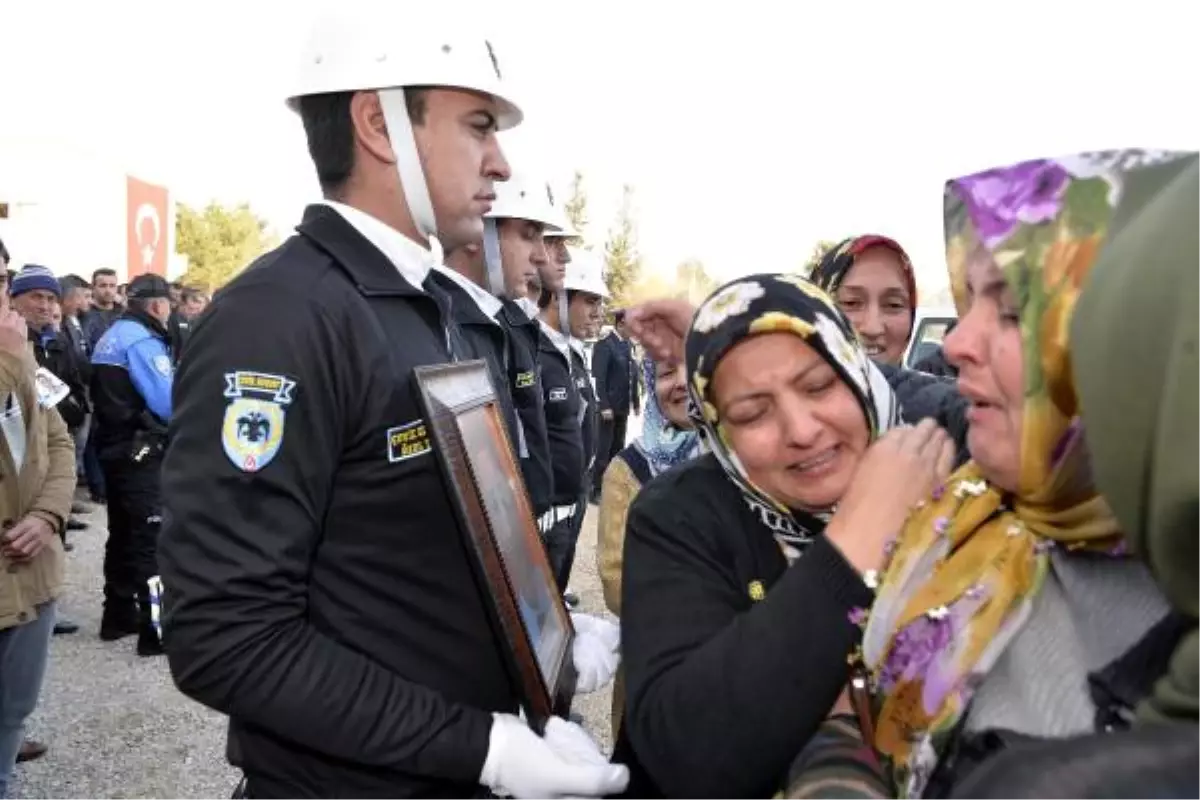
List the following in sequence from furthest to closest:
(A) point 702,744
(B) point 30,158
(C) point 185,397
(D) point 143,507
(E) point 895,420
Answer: (B) point 30,158 → (D) point 143,507 → (E) point 895,420 → (C) point 185,397 → (A) point 702,744

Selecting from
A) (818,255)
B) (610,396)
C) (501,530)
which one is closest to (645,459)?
(501,530)

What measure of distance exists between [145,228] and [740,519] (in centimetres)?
3049

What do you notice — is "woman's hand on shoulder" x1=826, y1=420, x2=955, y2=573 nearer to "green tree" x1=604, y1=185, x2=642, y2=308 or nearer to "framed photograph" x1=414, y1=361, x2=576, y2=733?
"framed photograph" x1=414, y1=361, x2=576, y2=733

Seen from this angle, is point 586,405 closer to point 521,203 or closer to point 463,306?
point 521,203

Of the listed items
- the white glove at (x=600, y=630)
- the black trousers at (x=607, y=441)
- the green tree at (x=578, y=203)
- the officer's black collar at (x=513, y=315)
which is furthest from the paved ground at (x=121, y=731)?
the green tree at (x=578, y=203)

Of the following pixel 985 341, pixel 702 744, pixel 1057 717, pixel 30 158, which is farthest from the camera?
pixel 30 158

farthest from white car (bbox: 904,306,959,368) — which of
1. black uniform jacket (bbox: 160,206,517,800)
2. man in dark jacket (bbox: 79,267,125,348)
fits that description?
man in dark jacket (bbox: 79,267,125,348)

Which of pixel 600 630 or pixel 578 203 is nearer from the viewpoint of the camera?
pixel 600 630

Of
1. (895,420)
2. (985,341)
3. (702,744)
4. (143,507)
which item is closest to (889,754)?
(702,744)

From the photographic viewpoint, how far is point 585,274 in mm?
7227

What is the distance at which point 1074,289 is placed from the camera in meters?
1.04

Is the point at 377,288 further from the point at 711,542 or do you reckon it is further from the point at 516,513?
the point at 711,542

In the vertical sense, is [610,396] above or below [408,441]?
below

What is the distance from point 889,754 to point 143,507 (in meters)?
5.85
